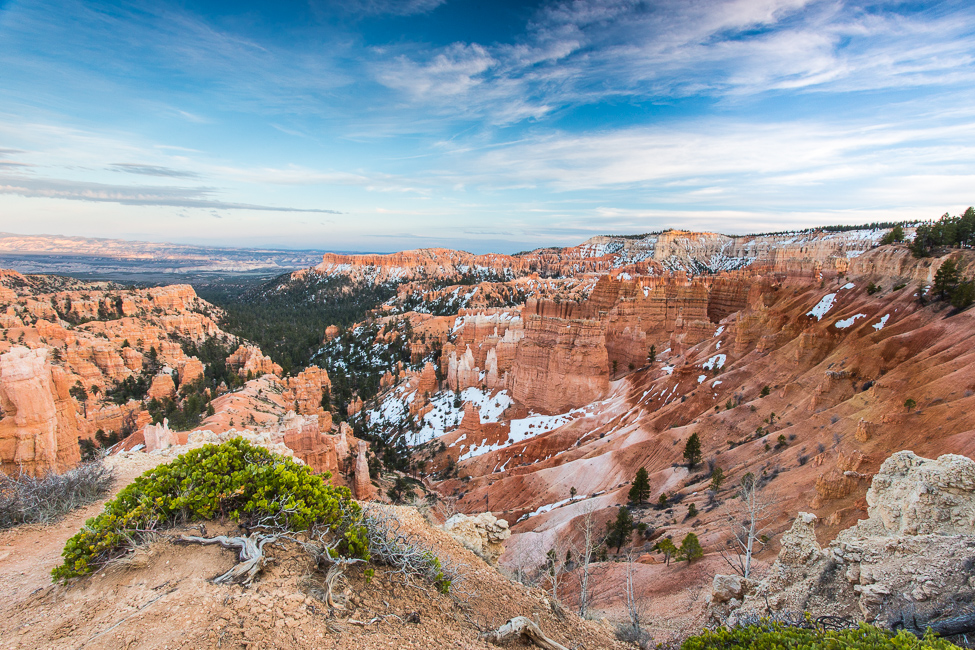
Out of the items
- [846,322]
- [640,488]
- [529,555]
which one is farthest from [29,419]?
[846,322]

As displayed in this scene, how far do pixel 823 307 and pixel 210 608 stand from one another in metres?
43.0

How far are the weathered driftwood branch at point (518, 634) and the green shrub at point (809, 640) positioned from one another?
240 cm

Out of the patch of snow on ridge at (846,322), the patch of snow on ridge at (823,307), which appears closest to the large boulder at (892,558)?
the patch of snow on ridge at (846,322)

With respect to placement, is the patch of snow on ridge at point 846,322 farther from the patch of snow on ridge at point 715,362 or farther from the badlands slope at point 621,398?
the patch of snow on ridge at point 715,362

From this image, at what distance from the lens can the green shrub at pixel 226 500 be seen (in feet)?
20.6

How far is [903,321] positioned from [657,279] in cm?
3729

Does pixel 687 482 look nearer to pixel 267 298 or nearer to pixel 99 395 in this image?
pixel 99 395

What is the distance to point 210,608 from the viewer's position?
17.3ft

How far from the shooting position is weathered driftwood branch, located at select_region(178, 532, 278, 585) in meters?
5.71

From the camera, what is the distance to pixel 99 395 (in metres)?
38.3

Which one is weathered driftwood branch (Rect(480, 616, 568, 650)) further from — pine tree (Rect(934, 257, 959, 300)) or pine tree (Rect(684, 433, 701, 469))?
pine tree (Rect(934, 257, 959, 300))

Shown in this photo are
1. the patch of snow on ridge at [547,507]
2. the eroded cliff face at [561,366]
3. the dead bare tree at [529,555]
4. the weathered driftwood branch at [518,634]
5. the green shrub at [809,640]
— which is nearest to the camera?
the green shrub at [809,640]

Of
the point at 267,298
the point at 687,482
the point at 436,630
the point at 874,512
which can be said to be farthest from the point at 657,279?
the point at 267,298

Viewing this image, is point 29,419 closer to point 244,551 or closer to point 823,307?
point 244,551
